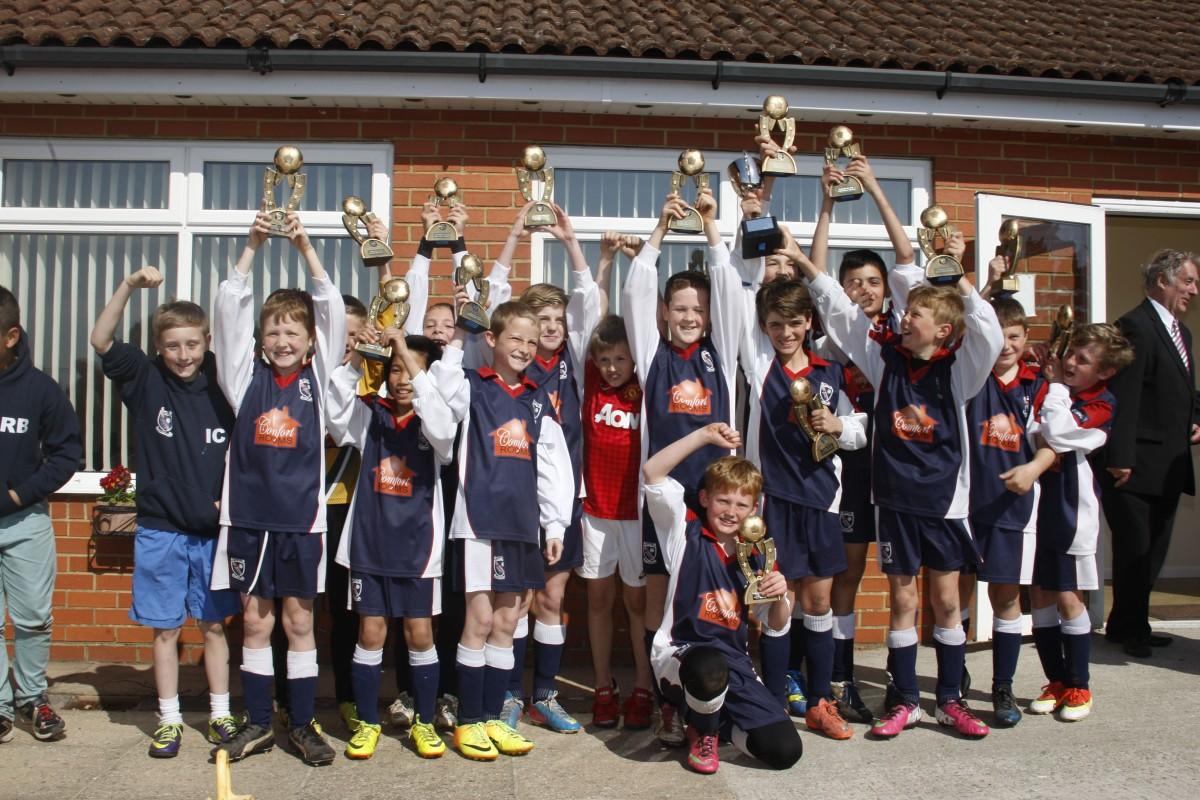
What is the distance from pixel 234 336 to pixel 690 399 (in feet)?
6.36

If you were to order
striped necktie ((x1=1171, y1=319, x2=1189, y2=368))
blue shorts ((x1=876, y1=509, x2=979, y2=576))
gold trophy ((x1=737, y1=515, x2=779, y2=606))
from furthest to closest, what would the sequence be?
striped necktie ((x1=1171, y1=319, x2=1189, y2=368))
blue shorts ((x1=876, y1=509, x2=979, y2=576))
gold trophy ((x1=737, y1=515, x2=779, y2=606))

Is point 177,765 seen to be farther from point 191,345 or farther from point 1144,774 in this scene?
point 1144,774

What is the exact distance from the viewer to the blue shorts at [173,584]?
4621 millimetres

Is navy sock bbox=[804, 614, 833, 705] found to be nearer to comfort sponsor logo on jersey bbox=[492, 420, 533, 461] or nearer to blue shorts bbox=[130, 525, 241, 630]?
comfort sponsor logo on jersey bbox=[492, 420, 533, 461]

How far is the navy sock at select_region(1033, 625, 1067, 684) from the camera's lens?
5184 millimetres

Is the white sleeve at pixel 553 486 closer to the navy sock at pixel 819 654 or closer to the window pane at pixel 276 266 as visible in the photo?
the navy sock at pixel 819 654

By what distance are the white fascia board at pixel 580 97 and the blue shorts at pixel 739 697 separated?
3162 millimetres

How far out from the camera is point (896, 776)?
4352 millimetres

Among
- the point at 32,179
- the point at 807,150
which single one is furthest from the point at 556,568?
the point at 32,179

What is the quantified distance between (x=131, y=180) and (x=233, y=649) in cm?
274

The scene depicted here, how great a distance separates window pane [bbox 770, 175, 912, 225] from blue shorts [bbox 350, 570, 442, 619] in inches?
133

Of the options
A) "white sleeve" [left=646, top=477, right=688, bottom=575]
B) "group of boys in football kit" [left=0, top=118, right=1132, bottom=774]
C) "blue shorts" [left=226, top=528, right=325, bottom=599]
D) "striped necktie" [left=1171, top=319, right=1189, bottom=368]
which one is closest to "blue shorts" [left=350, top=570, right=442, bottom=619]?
"group of boys in football kit" [left=0, top=118, right=1132, bottom=774]

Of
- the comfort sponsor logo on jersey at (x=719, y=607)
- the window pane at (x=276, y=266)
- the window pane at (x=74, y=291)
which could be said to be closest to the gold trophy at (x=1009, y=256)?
the comfort sponsor logo on jersey at (x=719, y=607)

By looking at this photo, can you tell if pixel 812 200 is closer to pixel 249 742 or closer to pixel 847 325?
pixel 847 325
